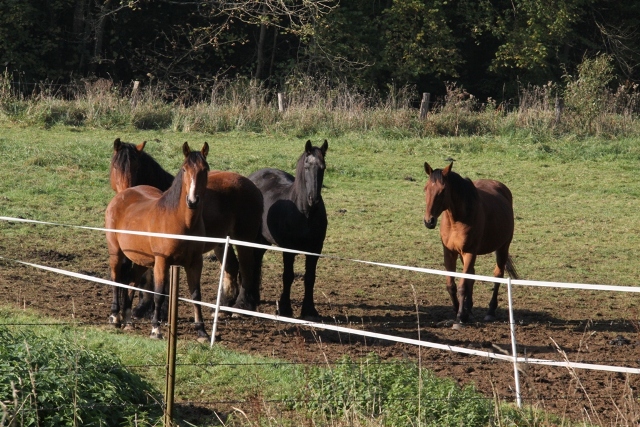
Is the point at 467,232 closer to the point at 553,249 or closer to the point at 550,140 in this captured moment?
the point at 553,249

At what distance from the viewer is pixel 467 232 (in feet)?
33.9

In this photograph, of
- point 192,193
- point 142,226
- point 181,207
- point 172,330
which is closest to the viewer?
point 172,330

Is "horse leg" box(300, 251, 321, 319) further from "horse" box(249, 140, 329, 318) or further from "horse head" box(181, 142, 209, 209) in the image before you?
"horse head" box(181, 142, 209, 209)

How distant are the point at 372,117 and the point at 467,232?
12.0 metres

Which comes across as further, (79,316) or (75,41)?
(75,41)

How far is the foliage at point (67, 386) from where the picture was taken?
5129 mm

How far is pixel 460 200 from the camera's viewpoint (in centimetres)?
1030

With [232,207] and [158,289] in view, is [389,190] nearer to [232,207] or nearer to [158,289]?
[232,207]

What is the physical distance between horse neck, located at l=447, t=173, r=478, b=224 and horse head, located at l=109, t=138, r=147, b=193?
3.41 m

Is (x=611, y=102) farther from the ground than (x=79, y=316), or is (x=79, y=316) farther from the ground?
(x=611, y=102)

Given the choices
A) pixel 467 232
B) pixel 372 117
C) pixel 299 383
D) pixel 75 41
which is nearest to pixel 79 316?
pixel 299 383

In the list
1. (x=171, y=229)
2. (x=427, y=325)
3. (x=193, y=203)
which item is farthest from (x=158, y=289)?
(x=427, y=325)

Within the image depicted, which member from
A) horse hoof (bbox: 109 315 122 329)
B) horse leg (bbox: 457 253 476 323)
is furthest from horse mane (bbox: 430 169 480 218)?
horse hoof (bbox: 109 315 122 329)

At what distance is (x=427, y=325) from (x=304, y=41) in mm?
20603
